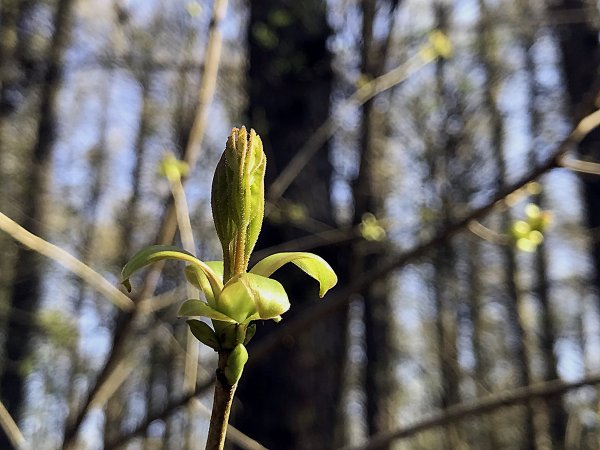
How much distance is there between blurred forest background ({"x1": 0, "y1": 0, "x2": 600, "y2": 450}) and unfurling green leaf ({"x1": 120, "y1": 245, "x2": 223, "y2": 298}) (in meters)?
0.54

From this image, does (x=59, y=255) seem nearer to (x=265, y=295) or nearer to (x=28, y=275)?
(x=265, y=295)

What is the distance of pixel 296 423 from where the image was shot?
8.14 feet

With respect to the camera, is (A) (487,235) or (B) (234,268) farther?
(A) (487,235)

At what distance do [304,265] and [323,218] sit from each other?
2359 millimetres

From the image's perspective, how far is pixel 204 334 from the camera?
1.36 feet

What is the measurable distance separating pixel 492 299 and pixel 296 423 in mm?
6363

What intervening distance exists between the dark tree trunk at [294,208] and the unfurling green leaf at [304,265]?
1.83 metres

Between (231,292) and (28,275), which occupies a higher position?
(28,275)

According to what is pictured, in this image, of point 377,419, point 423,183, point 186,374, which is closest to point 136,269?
point 186,374

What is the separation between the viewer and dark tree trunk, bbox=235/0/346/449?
2.51m

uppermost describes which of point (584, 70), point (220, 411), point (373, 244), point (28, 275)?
point (584, 70)

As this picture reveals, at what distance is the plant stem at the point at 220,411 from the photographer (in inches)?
14.0

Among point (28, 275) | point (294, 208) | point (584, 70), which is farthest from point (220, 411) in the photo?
point (28, 275)

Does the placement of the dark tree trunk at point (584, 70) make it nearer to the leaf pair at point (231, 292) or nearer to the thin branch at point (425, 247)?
the thin branch at point (425, 247)
